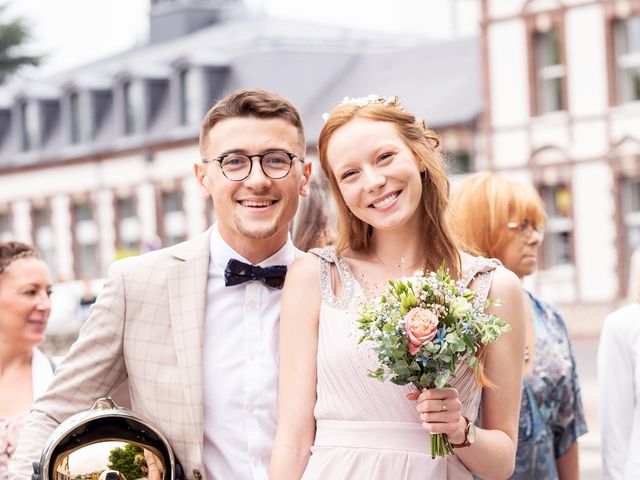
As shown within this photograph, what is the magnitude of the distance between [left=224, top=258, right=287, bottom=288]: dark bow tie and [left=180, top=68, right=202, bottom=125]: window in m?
35.8

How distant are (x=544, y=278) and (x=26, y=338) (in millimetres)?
25406

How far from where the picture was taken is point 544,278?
30.2 meters

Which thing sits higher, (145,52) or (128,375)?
(145,52)

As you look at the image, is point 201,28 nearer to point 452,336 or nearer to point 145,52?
point 145,52

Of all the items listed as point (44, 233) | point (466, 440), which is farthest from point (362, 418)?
point (44, 233)

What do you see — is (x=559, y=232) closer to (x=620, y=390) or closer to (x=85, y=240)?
(x=85, y=240)

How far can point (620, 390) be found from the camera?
5301 mm

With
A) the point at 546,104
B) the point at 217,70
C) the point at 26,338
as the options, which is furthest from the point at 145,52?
the point at 26,338

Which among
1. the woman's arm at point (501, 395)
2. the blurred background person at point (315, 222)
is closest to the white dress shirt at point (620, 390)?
the blurred background person at point (315, 222)

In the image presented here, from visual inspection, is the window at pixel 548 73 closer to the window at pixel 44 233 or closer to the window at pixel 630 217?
the window at pixel 630 217

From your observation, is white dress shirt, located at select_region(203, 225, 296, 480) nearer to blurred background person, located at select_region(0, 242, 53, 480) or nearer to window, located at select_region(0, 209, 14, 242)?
blurred background person, located at select_region(0, 242, 53, 480)

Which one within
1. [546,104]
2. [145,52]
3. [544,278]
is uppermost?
[145,52]

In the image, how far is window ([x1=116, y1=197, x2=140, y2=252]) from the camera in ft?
136

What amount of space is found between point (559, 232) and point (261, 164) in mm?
26762
